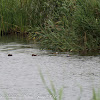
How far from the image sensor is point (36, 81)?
7.12 metres

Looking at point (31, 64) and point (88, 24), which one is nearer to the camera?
point (31, 64)

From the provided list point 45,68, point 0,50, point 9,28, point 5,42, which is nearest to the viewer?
point 45,68

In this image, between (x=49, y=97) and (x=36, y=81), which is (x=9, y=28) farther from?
(x=49, y=97)

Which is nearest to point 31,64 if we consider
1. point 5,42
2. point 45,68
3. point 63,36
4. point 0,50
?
point 45,68

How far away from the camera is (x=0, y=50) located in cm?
1177

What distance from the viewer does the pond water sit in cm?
612

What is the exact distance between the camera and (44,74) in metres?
7.82

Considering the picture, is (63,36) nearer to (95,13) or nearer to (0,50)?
(95,13)

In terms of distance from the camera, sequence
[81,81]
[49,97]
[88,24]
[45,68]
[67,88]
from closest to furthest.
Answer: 1. [49,97]
2. [67,88]
3. [81,81]
4. [45,68]
5. [88,24]

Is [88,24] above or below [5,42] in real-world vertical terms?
above

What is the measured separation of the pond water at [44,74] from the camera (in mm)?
6121

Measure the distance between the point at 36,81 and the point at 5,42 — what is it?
23.4ft

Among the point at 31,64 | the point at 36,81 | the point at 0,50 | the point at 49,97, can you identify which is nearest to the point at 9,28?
the point at 0,50

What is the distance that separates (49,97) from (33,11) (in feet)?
35.3
